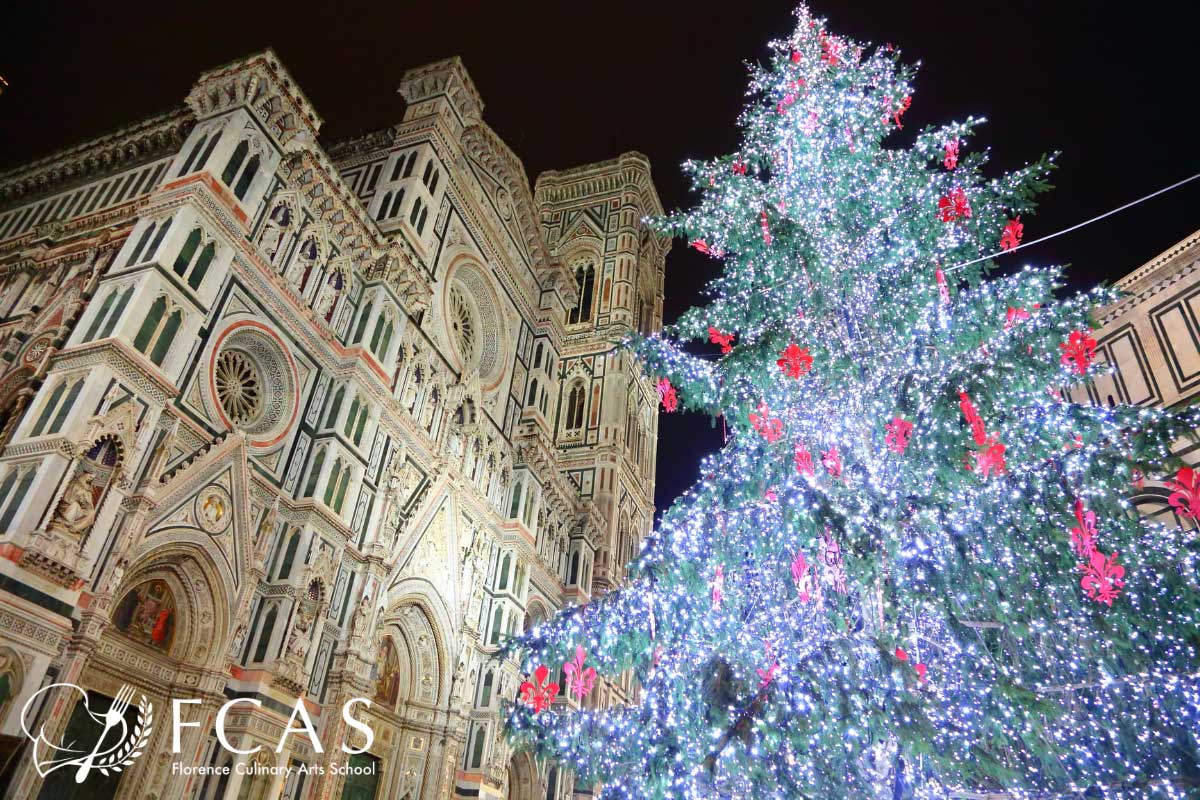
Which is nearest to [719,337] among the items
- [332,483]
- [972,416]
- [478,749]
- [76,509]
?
[972,416]

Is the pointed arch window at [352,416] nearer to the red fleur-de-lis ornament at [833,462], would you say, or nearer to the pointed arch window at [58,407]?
the pointed arch window at [58,407]

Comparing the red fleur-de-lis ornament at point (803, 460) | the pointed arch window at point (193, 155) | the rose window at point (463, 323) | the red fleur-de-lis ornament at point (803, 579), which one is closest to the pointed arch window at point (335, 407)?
the pointed arch window at point (193, 155)

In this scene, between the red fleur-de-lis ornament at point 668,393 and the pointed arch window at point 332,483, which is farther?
the pointed arch window at point 332,483

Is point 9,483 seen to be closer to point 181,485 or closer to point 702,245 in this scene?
point 181,485

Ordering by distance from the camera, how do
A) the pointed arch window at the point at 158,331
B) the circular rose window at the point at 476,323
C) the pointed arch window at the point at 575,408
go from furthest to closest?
the pointed arch window at the point at 575,408 → the circular rose window at the point at 476,323 → the pointed arch window at the point at 158,331

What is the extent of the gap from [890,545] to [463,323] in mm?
19485

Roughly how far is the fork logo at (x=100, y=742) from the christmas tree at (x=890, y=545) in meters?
6.46

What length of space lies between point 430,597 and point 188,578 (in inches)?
262

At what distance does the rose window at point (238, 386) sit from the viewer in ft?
47.5

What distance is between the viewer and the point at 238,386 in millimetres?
14922

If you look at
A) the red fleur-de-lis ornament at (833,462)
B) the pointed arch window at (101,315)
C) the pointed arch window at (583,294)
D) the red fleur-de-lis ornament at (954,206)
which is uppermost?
the pointed arch window at (583,294)

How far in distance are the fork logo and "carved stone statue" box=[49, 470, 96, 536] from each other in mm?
2106

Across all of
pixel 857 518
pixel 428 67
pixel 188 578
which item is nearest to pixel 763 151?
pixel 857 518

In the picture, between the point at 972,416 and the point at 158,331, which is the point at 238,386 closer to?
the point at 158,331
